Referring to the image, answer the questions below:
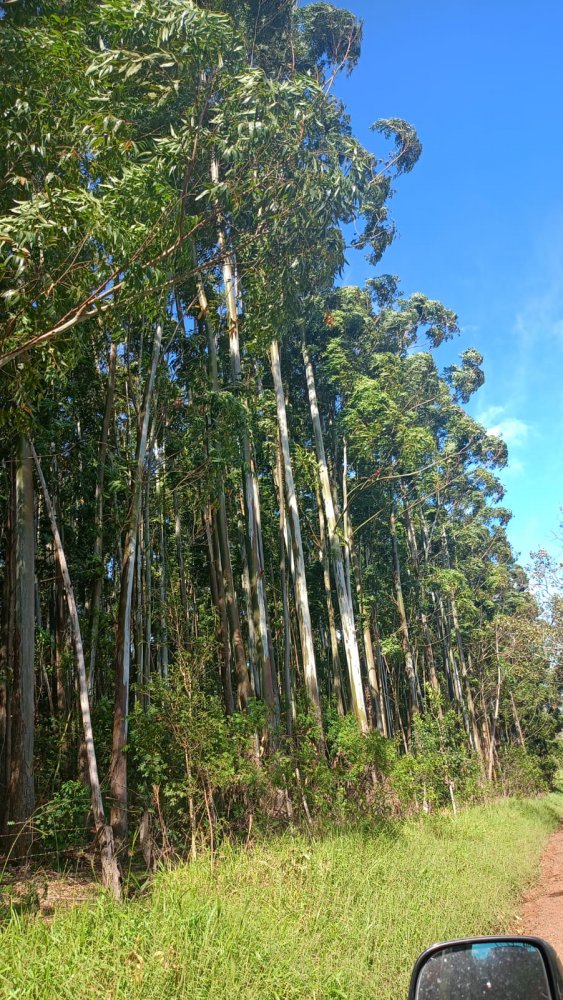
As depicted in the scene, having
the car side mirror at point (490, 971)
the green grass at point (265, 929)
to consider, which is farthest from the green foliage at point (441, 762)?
the car side mirror at point (490, 971)

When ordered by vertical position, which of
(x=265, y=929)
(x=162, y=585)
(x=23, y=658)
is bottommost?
(x=265, y=929)

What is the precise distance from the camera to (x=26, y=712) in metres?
7.36

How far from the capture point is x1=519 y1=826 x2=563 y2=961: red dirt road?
6.16m

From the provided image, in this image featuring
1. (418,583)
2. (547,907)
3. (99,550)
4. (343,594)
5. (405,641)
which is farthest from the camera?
(418,583)

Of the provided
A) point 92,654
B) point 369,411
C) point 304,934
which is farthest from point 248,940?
point 369,411

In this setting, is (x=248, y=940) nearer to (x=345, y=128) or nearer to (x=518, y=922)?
(x=518, y=922)

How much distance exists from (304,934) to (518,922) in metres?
3.57

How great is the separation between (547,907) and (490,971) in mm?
7401

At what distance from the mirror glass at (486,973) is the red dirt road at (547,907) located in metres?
4.86

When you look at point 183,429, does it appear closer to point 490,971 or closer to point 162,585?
point 162,585

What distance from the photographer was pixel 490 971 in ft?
4.87

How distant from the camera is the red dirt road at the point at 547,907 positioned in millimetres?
6156

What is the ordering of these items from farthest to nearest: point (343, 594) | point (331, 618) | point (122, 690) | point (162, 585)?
point (331, 618)
point (343, 594)
point (162, 585)
point (122, 690)

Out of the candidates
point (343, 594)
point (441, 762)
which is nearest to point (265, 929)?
point (343, 594)
